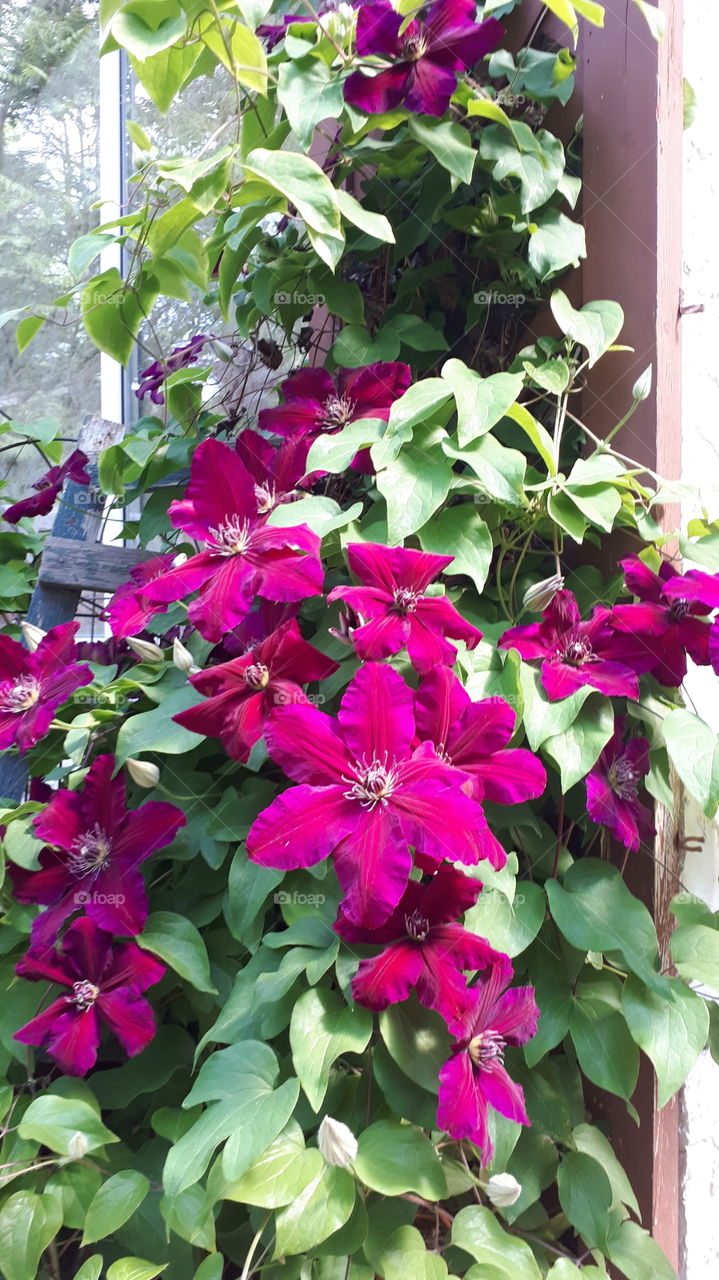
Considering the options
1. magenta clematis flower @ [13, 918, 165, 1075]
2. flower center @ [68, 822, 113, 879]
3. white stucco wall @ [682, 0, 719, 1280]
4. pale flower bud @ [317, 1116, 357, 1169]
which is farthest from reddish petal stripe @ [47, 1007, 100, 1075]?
white stucco wall @ [682, 0, 719, 1280]

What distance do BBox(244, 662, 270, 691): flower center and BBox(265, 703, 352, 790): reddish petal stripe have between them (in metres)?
0.07

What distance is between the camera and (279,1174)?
561 mm

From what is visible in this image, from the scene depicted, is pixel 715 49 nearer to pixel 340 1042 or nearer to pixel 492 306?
pixel 492 306

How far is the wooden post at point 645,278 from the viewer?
837 millimetres

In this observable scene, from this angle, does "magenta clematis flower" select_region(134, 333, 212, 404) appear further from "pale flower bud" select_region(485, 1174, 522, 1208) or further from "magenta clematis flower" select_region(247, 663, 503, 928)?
"pale flower bud" select_region(485, 1174, 522, 1208)

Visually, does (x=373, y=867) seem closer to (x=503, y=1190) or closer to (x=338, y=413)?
(x=503, y=1190)

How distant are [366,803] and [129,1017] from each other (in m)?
0.27

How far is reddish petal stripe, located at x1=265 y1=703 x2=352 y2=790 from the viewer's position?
0.60 m

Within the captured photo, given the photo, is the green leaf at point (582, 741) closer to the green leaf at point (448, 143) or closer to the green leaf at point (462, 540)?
the green leaf at point (462, 540)

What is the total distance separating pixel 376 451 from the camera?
72cm

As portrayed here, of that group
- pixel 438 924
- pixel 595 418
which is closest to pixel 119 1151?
pixel 438 924

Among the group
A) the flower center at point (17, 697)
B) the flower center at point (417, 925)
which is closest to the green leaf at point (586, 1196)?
the flower center at point (417, 925)

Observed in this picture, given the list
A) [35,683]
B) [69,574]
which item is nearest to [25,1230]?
[35,683]

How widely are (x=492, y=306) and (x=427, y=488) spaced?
1.36ft
